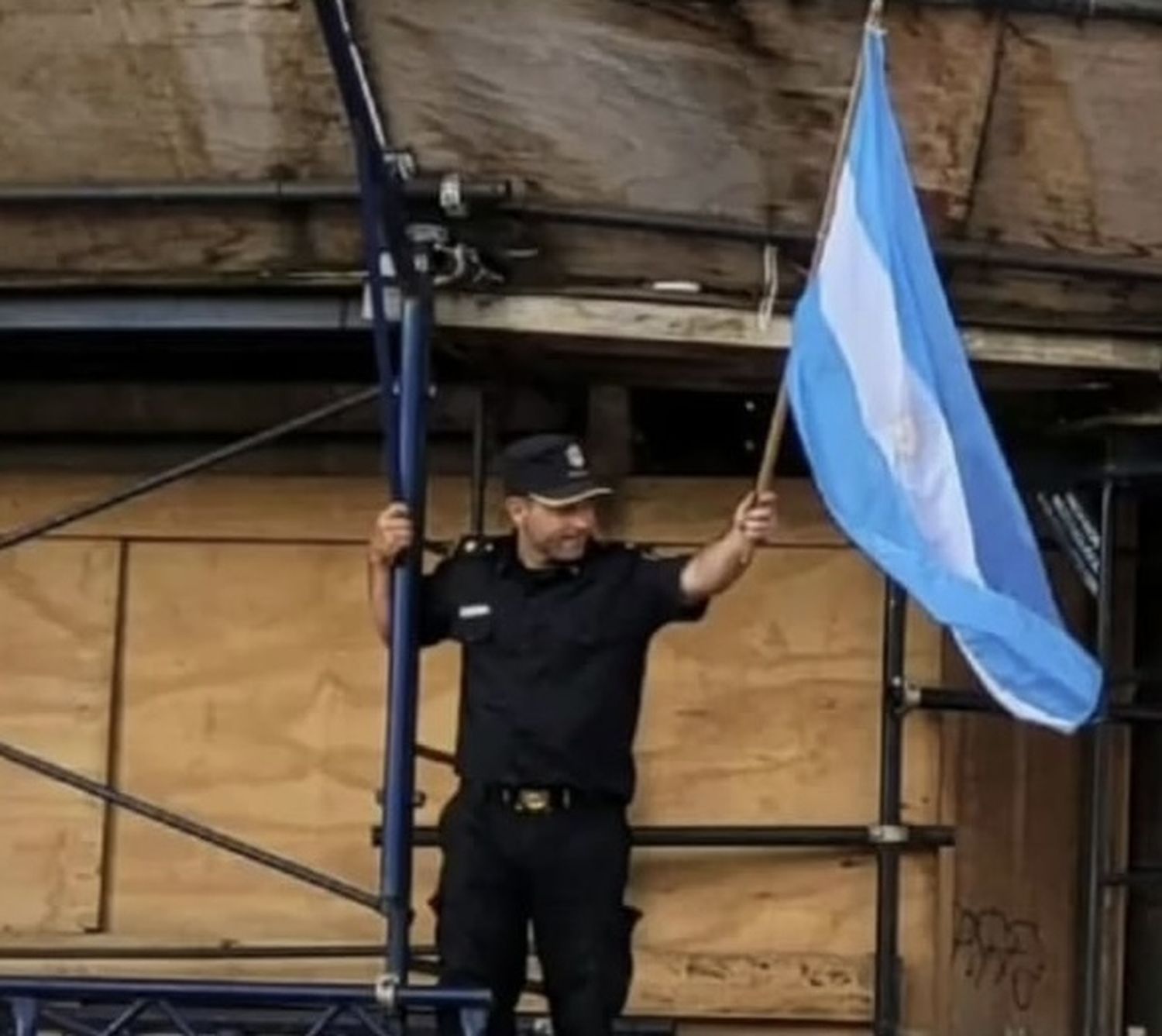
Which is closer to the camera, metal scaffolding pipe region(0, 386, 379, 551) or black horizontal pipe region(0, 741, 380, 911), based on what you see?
black horizontal pipe region(0, 741, 380, 911)

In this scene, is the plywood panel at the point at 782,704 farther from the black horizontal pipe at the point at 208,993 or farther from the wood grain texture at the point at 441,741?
the black horizontal pipe at the point at 208,993

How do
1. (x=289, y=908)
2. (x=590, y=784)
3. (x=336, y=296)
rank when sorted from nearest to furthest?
1. (x=590, y=784)
2. (x=336, y=296)
3. (x=289, y=908)

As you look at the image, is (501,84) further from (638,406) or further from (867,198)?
(638,406)

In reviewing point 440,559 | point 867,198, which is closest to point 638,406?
point 440,559

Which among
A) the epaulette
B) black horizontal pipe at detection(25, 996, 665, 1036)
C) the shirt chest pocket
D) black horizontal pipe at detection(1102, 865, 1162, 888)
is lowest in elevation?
black horizontal pipe at detection(25, 996, 665, 1036)

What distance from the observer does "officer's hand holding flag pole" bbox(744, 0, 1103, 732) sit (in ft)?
20.5

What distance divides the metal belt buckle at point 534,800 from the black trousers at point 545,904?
0.01 meters

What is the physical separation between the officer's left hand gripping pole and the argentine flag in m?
1.01

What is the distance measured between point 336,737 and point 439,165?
187 centimetres

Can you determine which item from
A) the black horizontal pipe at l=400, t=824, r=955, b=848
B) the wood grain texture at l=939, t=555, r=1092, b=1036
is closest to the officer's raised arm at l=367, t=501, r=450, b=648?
the black horizontal pipe at l=400, t=824, r=955, b=848

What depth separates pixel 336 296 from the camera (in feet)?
25.4

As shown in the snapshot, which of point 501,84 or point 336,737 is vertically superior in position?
point 501,84

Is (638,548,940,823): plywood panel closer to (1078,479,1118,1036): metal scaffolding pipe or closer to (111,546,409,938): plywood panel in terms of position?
(1078,479,1118,1036): metal scaffolding pipe

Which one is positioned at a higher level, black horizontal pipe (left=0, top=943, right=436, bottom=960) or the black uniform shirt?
the black uniform shirt
